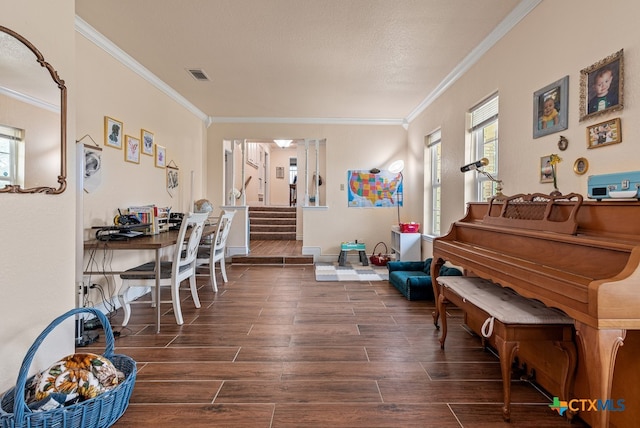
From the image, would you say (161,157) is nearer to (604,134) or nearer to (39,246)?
(39,246)

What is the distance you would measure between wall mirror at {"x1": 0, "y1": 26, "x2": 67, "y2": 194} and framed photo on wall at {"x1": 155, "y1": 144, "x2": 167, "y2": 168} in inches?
97.2

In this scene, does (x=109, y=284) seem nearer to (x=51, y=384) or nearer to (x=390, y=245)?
(x=51, y=384)

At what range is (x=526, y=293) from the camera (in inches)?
63.8

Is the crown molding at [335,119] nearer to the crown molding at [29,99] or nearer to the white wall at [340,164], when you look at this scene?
the white wall at [340,164]

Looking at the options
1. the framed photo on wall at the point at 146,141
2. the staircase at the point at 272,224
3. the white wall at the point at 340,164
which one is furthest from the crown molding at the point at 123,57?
the staircase at the point at 272,224

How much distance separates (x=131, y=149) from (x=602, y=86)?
164 inches

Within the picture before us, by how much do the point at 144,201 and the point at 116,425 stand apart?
2.82 metres

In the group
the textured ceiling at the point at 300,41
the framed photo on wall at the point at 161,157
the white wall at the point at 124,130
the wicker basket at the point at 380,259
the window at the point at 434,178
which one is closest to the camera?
the textured ceiling at the point at 300,41

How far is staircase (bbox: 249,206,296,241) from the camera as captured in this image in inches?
331

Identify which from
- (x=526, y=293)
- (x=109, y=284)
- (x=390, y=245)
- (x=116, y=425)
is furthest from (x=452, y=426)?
(x=390, y=245)

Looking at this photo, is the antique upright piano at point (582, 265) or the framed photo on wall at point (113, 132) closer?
the antique upright piano at point (582, 265)

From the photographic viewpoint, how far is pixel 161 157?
4363 mm

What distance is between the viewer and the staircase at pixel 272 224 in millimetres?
8406

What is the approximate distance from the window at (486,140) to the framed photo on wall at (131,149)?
3.81m
